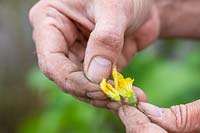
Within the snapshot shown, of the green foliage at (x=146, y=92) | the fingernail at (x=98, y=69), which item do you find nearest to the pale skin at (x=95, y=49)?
the fingernail at (x=98, y=69)

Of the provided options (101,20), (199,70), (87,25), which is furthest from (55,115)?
(101,20)

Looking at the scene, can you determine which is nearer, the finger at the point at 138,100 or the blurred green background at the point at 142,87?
the finger at the point at 138,100

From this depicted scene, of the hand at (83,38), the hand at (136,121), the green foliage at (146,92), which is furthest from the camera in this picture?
the green foliage at (146,92)

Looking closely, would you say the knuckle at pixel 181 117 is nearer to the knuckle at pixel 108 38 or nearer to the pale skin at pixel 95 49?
the pale skin at pixel 95 49

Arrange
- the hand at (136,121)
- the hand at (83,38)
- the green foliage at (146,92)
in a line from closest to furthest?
the hand at (136,121) < the hand at (83,38) < the green foliage at (146,92)

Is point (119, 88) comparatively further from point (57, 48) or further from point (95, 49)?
point (57, 48)

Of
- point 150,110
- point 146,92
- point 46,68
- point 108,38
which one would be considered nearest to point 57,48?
point 46,68

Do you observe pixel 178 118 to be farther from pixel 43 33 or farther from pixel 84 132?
pixel 84 132

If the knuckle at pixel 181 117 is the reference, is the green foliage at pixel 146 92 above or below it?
below
